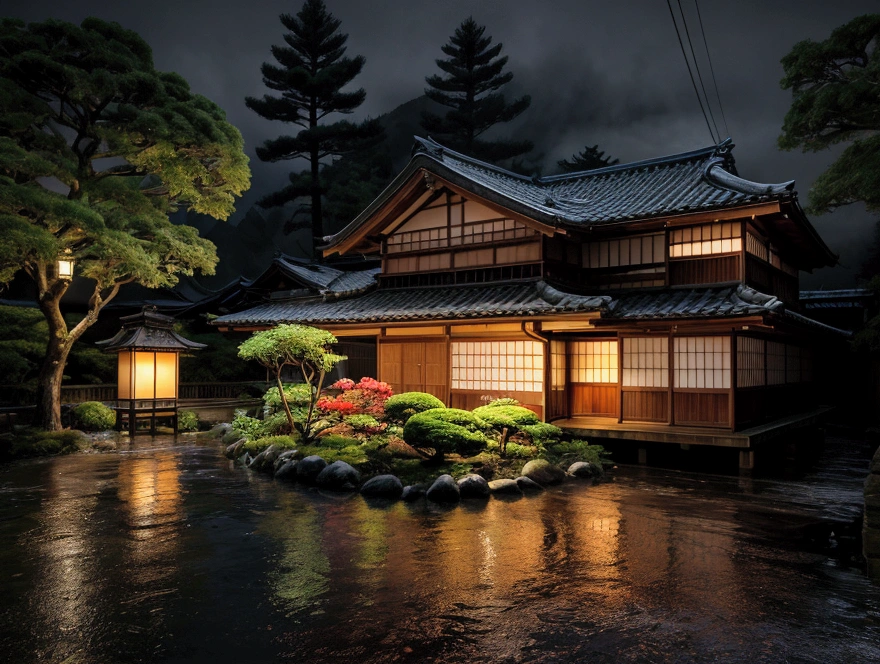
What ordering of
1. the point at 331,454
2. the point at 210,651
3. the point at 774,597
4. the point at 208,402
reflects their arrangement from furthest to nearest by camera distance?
the point at 208,402, the point at 331,454, the point at 774,597, the point at 210,651

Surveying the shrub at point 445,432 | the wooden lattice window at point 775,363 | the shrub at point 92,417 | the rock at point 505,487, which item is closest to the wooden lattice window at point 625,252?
the wooden lattice window at point 775,363

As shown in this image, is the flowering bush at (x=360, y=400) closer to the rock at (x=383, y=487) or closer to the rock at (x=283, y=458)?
the rock at (x=283, y=458)

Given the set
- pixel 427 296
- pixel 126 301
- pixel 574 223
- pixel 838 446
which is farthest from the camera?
pixel 126 301

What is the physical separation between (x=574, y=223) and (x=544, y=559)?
432 inches

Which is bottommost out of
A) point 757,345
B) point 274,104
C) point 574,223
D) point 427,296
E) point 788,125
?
point 757,345

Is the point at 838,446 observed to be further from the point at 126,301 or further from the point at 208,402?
the point at 126,301

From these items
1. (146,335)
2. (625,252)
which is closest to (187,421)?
(146,335)

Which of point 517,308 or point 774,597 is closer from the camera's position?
point 774,597

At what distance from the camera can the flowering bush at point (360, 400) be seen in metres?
17.0

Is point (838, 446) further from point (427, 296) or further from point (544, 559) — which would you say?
point (544, 559)

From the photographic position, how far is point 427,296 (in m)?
19.7

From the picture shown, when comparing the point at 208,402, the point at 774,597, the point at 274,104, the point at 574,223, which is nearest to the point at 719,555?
the point at 774,597

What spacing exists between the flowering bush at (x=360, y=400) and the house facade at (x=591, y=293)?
2.14 m

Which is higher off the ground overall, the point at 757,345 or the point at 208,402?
the point at 757,345
